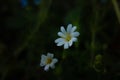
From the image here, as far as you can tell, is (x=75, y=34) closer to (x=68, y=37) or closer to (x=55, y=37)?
(x=68, y=37)

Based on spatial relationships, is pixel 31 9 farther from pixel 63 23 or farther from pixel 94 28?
pixel 94 28

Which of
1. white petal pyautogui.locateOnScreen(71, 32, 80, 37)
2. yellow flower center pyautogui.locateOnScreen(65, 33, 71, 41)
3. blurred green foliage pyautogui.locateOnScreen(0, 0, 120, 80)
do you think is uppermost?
blurred green foliage pyautogui.locateOnScreen(0, 0, 120, 80)

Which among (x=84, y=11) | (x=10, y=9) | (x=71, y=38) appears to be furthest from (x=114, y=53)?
(x=10, y=9)

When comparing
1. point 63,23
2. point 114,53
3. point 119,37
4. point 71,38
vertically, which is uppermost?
point 63,23

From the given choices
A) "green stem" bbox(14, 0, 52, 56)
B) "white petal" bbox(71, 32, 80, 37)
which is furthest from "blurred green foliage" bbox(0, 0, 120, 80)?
"white petal" bbox(71, 32, 80, 37)

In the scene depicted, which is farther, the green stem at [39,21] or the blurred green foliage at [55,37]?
the green stem at [39,21]

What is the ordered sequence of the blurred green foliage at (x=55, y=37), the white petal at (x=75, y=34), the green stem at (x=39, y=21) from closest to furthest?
the white petal at (x=75, y=34), the blurred green foliage at (x=55, y=37), the green stem at (x=39, y=21)

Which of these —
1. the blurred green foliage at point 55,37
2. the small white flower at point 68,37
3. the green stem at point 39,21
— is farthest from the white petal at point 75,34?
the green stem at point 39,21

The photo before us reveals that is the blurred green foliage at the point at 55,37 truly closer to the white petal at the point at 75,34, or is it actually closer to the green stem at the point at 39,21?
the green stem at the point at 39,21

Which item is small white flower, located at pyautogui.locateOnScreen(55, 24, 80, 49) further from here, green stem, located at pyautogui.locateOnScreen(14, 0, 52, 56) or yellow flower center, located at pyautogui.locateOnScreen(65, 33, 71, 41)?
green stem, located at pyautogui.locateOnScreen(14, 0, 52, 56)
